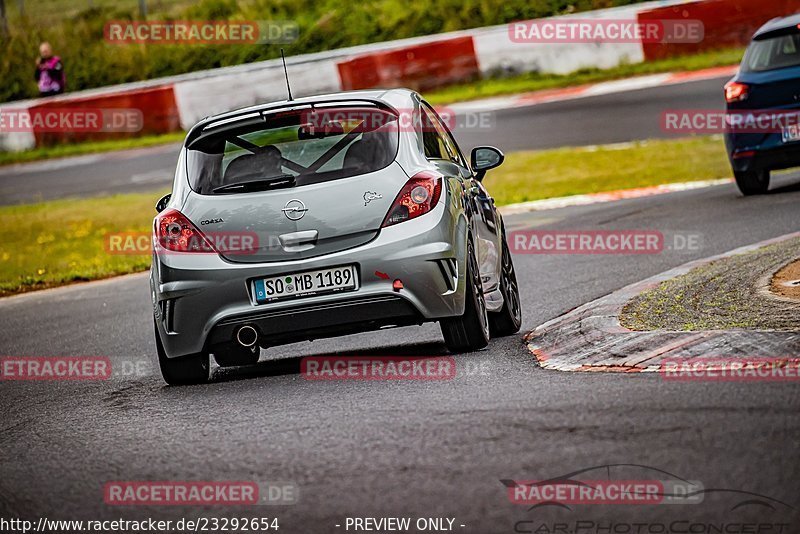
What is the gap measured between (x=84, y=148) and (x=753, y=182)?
18852 mm

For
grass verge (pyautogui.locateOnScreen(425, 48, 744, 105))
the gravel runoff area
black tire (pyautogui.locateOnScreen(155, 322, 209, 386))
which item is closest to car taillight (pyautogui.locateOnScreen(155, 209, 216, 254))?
black tire (pyautogui.locateOnScreen(155, 322, 209, 386))

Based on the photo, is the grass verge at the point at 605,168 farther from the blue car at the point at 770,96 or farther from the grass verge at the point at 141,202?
the blue car at the point at 770,96

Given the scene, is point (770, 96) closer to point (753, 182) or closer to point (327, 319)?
point (753, 182)

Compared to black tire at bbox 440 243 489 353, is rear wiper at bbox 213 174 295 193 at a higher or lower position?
higher

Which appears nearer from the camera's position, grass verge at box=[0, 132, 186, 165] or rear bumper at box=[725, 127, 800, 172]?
rear bumper at box=[725, 127, 800, 172]

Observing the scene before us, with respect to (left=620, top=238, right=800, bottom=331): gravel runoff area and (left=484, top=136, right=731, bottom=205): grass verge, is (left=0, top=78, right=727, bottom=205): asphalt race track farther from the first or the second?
(left=620, top=238, right=800, bottom=331): gravel runoff area

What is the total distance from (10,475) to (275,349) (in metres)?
3.98

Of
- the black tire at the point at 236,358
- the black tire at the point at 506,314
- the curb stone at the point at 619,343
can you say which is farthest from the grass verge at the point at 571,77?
the curb stone at the point at 619,343

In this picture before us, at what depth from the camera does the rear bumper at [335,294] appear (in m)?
8.02

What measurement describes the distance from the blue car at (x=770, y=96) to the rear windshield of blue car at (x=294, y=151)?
25.4ft

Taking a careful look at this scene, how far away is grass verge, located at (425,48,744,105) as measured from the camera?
29016mm

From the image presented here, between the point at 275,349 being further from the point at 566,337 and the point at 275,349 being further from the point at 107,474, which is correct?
the point at 107,474

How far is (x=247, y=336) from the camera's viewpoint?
26.7 feet

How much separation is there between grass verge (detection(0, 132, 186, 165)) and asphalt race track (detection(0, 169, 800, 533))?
21245 mm
